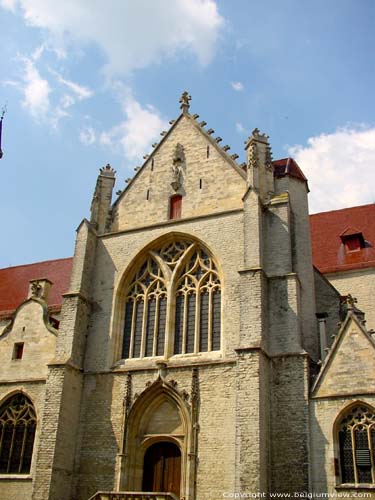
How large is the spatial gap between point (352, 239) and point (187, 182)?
783cm

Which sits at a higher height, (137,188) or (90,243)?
(137,188)

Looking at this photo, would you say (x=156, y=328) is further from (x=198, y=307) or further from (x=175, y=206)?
(x=175, y=206)

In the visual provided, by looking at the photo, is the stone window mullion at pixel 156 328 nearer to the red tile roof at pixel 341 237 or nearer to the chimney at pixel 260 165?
the chimney at pixel 260 165

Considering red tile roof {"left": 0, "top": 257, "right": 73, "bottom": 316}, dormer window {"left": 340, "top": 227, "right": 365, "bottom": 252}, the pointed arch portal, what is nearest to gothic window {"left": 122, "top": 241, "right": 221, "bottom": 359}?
the pointed arch portal

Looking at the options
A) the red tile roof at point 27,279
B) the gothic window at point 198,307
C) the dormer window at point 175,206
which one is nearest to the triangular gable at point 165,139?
the dormer window at point 175,206

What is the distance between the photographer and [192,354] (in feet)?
55.9

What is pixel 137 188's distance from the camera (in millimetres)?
20656

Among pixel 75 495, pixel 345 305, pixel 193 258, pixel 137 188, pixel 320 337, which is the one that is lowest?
pixel 75 495

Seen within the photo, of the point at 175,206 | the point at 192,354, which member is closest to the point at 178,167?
the point at 175,206

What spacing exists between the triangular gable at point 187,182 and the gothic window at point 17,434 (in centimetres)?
666

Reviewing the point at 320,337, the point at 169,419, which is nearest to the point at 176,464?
the point at 169,419

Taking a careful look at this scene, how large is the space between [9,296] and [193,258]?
Result: 10941mm

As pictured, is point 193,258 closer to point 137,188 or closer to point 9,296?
point 137,188

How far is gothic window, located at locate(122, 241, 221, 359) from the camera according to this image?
17438 millimetres
